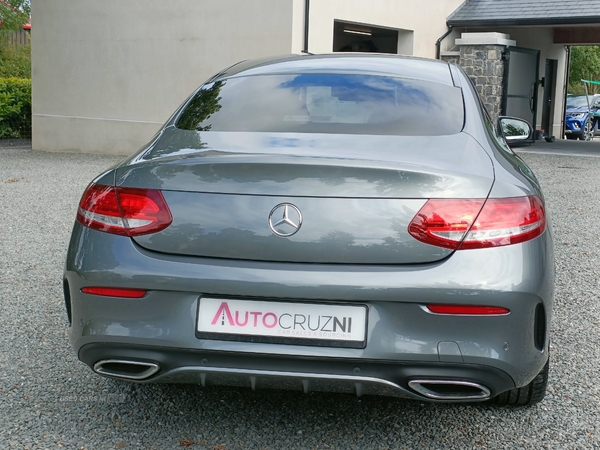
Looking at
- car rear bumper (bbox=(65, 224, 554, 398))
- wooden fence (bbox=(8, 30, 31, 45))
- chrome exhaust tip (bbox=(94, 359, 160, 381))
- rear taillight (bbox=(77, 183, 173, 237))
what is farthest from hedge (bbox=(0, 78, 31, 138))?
car rear bumper (bbox=(65, 224, 554, 398))

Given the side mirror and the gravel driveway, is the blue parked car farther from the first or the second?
the gravel driveway

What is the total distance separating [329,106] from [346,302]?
1.12 m

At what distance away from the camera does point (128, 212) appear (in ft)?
8.81

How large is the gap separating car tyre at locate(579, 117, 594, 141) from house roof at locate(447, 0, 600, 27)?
8.57m

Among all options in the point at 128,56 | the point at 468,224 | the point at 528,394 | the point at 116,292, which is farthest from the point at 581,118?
the point at 116,292

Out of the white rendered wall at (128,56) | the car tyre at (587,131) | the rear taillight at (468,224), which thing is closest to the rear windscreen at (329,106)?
the rear taillight at (468,224)

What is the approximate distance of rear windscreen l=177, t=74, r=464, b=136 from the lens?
3.14 metres

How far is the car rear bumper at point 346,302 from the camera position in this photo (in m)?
2.51

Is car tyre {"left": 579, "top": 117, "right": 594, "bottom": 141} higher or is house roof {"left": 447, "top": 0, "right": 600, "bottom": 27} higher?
house roof {"left": 447, "top": 0, "right": 600, "bottom": 27}

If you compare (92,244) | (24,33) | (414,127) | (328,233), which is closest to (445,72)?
(414,127)

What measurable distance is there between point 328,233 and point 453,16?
16364 millimetres

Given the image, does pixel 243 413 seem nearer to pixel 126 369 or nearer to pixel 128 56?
pixel 126 369

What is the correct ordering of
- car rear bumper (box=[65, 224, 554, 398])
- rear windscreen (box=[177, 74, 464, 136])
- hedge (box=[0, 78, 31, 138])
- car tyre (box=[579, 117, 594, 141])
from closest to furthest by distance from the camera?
car rear bumper (box=[65, 224, 554, 398]) → rear windscreen (box=[177, 74, 464, 136]) → hedge (box=[0, 78, 31, 138]) → car tyre (box=[579, 117, 594, 141])

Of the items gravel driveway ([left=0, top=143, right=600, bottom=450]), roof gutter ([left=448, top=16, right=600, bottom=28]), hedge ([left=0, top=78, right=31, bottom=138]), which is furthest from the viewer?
hedge ([left=0, top=78, right=31, bottom=138])
